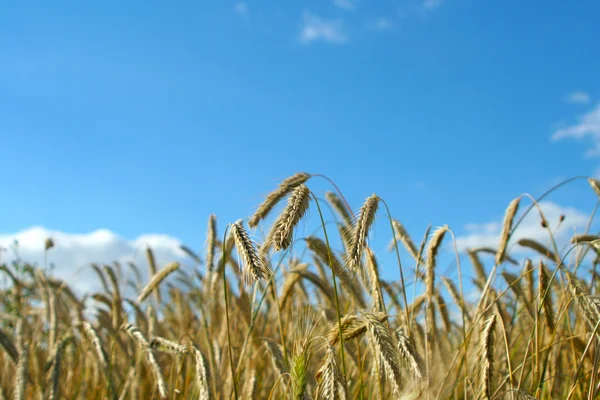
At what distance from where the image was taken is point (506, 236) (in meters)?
3.58

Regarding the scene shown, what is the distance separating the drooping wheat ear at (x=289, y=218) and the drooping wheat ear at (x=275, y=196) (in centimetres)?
27

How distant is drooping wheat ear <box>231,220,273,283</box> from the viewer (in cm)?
198

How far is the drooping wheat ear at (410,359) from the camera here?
228 centimetres

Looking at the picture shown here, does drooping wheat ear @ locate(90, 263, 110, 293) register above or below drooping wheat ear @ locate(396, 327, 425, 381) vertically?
above

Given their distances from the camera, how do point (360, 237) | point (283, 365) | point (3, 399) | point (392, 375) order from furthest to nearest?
point (3, 399)
point (283, 365)
point (360, 237)
point (392, 375)

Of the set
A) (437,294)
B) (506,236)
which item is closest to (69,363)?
(437,294)

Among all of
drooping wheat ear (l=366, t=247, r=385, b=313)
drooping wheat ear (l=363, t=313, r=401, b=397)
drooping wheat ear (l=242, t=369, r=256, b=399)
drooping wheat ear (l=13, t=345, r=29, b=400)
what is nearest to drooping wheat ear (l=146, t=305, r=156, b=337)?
drooping wheat ear (l=13, t=345, r=29, b=400)

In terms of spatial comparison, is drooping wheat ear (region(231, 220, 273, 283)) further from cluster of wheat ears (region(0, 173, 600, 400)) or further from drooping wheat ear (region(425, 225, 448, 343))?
drooping wheat ear (region(425, 225, 448, 343))

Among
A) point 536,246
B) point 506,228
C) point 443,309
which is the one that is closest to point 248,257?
point 506,228

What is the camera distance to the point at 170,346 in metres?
2.92

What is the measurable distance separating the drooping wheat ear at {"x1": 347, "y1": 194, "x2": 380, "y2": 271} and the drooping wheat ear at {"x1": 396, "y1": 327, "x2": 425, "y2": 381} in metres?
0.41

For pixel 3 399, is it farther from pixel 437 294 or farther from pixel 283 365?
pixel 437 294

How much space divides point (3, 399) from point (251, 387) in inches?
57.9

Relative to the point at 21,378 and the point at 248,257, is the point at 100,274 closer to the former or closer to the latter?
the point at 21,378
